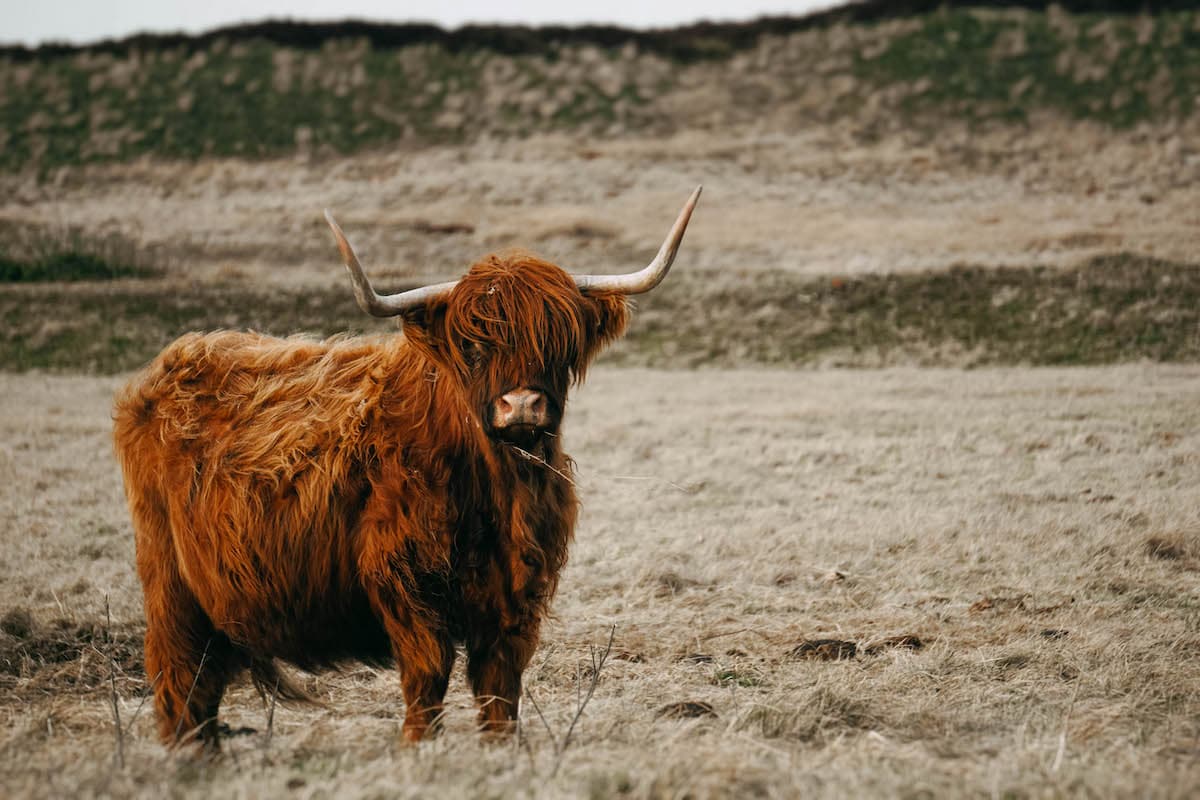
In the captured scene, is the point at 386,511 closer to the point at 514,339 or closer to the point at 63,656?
the point at 514,339

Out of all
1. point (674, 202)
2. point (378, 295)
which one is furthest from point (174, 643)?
point (674, 202)

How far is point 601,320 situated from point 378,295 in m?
0.95

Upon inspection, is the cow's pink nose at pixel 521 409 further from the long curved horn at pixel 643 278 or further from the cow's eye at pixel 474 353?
the long curved horn at pixel 643 278

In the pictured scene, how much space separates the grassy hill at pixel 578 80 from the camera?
40344mm

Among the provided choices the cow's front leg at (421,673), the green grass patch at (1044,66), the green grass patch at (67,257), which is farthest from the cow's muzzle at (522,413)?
the green grass patch at (1044,66)

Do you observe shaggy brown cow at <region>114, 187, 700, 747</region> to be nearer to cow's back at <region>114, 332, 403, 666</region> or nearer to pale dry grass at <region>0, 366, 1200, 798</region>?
cow's back at <region>114, 332, 403, 666</region>

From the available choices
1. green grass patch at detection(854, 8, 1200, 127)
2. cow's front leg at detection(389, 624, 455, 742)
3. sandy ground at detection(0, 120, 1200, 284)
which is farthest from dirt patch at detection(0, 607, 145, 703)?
green grass patch at detection(854, 8, 1200, 127)

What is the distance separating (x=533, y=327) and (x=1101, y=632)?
3.83 m

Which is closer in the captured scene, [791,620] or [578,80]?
[791,620]

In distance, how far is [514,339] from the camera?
410 centimetres

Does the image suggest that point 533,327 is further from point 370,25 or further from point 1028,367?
point 370,25

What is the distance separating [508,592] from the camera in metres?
4.23

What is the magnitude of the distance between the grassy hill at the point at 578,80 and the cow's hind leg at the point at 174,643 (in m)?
37.6

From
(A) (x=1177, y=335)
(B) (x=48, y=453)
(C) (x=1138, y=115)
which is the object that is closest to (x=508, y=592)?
(B) (x=48, y=453)
